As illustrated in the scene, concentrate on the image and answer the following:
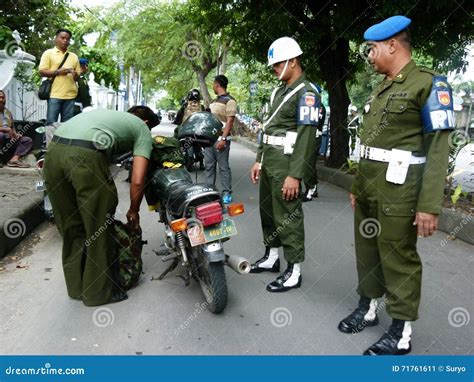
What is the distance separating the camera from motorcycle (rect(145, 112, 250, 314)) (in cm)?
316

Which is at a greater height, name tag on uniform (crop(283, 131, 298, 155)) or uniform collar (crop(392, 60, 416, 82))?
uniform collar (crop(392, 60, 416, 82))

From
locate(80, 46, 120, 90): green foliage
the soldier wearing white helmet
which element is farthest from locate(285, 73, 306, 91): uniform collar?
locate(80, 46, 120, 90): green foliage

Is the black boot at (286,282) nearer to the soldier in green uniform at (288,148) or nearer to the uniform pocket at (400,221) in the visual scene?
the soldier in green uniform at (288,148)

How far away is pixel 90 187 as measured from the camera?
3199 millimetres

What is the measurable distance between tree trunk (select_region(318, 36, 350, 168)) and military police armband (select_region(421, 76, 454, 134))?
7.53 m

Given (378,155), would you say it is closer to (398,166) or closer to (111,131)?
(398,166)

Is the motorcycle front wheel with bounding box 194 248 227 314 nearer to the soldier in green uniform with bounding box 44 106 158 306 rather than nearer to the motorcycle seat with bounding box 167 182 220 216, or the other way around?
the motorcycle seat with bounding box 167 182 220 216

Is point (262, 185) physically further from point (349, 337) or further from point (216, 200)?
point (349, 337)

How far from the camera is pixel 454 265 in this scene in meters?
4.68

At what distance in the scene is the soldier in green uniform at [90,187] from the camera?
3.17 m

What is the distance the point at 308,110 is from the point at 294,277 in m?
1.35

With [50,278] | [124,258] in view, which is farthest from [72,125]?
[50,278]

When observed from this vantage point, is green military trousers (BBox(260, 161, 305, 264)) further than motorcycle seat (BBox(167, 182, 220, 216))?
Yes

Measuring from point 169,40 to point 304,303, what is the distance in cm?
2026
